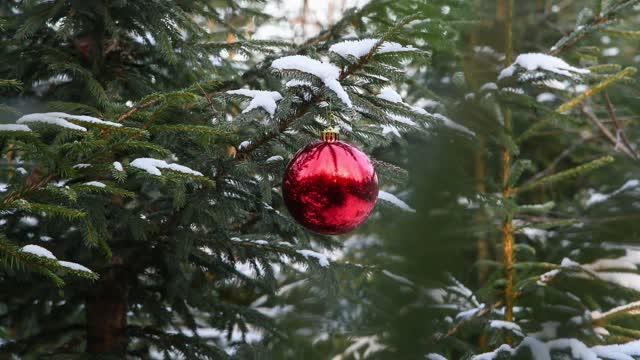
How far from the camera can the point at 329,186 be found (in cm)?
189

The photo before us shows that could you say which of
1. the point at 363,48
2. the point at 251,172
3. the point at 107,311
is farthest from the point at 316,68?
the point at 107,311

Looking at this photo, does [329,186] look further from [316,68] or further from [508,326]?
[508,326]

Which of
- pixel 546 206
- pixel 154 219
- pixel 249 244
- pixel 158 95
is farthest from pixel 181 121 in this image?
pixel 546 206

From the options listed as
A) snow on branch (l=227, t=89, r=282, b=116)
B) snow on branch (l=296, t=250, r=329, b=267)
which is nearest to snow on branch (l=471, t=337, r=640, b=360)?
snow on branch (l=296, t=250, r=329, b=267)

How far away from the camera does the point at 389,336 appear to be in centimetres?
90

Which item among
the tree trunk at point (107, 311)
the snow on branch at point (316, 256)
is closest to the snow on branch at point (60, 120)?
the snow on branch at point (316, 256)

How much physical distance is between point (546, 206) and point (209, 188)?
1.62 m

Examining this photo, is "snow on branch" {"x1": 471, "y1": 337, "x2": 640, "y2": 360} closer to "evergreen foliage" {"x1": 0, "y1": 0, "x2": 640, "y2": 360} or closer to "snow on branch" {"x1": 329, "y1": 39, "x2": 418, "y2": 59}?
"evergreen foliage" {"x1": 0, "y1": 0, "x2": 640, "y2": 360}

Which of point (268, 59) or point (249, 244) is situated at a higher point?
point (268, 59)

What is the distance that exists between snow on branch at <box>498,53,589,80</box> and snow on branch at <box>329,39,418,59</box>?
1049 mm

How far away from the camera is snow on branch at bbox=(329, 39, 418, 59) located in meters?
1.81

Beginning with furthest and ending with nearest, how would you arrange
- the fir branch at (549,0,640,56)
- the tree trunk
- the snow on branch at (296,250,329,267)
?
the tree trunk
the fir branch at (549,0,640,56)
the snow on branch at (296,250,329,267)

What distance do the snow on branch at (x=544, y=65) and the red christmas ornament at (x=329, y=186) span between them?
3.77ft

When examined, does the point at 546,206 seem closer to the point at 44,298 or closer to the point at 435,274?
the point at 435,274
